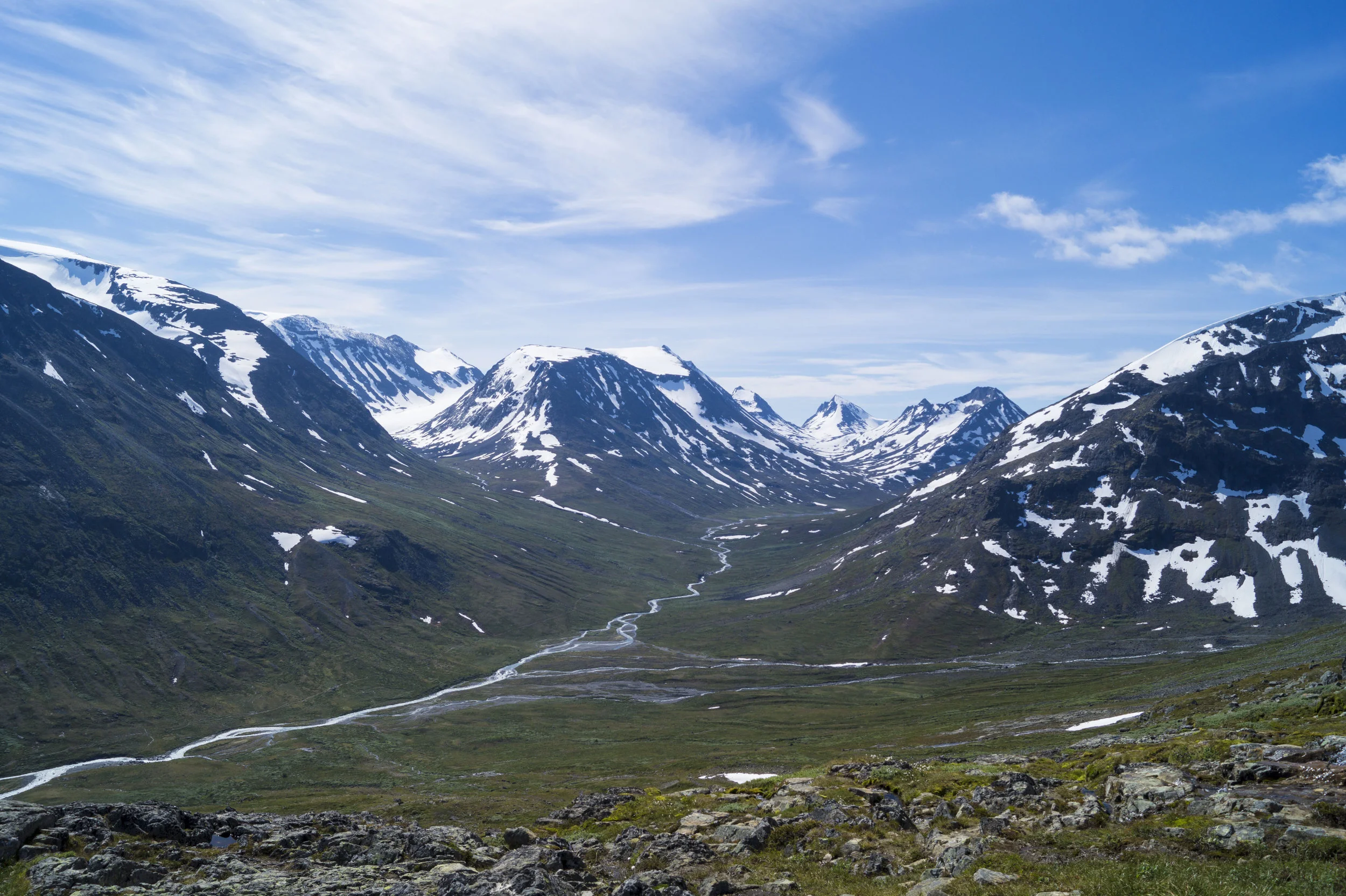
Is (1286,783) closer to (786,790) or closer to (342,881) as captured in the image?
(786,790)

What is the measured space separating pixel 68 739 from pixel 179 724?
17.2 meters

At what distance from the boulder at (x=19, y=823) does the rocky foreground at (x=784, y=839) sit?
0.07m

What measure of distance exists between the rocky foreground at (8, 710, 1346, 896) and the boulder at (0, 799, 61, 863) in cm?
7

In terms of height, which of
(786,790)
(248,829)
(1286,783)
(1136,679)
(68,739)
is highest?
(1286,783)

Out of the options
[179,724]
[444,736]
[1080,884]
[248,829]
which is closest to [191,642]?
[179,724]

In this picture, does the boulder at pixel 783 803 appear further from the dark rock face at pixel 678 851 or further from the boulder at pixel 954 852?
the boulder at pixel 954 852

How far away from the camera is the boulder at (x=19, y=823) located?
26.0m

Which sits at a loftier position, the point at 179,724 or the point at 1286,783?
the point at 1286,783

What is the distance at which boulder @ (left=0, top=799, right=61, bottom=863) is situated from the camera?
26.0m

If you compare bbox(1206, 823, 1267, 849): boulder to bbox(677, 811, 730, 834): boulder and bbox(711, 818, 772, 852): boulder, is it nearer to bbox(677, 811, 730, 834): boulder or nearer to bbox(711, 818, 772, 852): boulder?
bbox(711, 818, 772, 852): boulder

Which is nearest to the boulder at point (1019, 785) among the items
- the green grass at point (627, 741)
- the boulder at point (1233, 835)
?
the boulder at point (1233, 835)

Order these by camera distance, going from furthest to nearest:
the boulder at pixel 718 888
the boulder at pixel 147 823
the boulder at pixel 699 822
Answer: the boulder at pixel 699 822
the boulder at pixel 147 823
the boulder at pixel 718 888

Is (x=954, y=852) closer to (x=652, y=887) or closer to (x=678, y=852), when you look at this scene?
(x=652, y=887)

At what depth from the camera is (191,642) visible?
17325 cm
